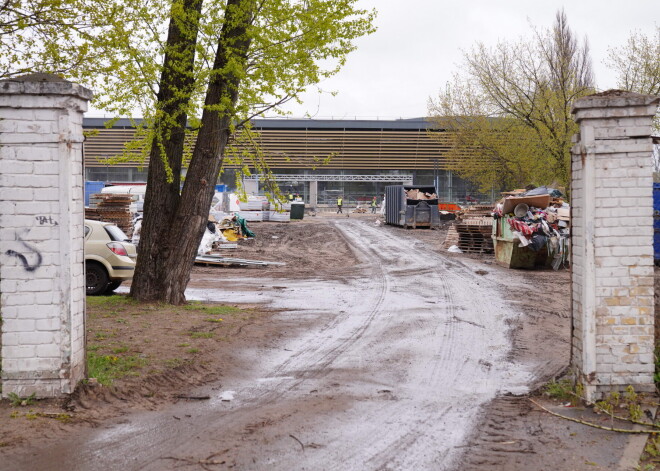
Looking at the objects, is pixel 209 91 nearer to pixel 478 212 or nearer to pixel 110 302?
pixel 110 302

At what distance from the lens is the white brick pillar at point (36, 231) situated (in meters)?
5.91

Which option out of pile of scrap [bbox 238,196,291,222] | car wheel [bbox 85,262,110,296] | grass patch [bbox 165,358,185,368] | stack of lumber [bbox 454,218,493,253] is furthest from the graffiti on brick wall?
pile of scrap [bbox 238,196,291,222]

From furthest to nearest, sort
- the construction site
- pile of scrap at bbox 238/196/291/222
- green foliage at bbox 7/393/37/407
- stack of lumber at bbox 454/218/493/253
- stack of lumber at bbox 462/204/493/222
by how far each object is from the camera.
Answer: pile of scrap at bbox 238/196/291/222 → stack of lumber at bbox 462/204/493/222 → stack of lumber at bbox 454/218/493/253 → green foliage at bbox 7/393/37/407 → the construction site

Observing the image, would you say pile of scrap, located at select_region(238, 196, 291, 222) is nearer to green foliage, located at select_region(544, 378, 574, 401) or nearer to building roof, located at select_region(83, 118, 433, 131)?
building roof, located at select_region(83, 118, 433, 131)

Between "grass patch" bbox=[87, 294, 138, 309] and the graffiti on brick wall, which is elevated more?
the graffiti on brick wall

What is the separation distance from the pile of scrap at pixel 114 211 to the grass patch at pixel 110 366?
19.3 meters

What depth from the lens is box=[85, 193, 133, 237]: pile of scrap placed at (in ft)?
84.9

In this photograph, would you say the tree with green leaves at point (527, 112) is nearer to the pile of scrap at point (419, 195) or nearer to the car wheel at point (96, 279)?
the pile of scrap at point (419, 195)

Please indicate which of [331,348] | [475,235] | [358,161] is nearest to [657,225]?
[475,235]

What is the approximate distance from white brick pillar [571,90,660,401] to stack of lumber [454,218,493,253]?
17.3 meters

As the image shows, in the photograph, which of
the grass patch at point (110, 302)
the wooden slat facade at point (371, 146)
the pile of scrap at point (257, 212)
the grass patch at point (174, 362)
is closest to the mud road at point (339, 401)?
the grass patch at point (174, 362)

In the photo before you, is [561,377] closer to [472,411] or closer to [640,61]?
[472,411]

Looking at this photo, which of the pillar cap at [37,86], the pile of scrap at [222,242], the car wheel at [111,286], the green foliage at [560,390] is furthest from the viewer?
the pile of scrap at [222,242]

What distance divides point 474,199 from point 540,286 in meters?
52.5
